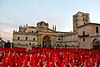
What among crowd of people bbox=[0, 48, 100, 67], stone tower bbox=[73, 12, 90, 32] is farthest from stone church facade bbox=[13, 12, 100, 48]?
crowd of people bbox=[0, 48, 100, 67]

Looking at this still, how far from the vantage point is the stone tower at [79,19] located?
65369 millimetres

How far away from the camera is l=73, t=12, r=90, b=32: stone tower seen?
65.4m

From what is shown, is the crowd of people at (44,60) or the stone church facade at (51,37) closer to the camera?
the crowd of people at (44,60)

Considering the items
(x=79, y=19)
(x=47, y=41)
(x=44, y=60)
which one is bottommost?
(x=47, y=41)

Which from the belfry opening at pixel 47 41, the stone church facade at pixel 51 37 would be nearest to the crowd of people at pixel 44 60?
the stone church facade at pixel 51 37

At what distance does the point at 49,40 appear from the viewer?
211 feet

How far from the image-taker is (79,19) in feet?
214

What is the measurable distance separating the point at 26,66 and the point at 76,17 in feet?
200

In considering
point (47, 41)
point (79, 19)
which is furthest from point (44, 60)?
point (79, 19)

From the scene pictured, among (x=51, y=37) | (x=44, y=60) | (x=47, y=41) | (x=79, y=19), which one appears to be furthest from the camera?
(x=79, y=19)

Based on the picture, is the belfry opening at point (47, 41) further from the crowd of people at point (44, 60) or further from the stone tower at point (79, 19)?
the crowd of people at point (44, 60)

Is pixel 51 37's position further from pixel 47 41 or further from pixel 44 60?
pixel 44 60

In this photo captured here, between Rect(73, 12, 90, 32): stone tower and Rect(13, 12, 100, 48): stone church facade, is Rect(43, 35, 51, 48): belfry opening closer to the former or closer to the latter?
Rect(13, 12, 100, 48): stone church facade

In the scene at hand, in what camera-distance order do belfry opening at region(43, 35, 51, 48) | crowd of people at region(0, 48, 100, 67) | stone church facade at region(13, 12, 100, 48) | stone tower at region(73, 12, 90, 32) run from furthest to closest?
1. stone tower at region(73, 12, 90, 32)
2. belfry opening at region(43, 35, 51, 48)
3. stone church facade at region(13, 12, 100, 48)
4. crowd of people at region(0, 48, 100, 67)
